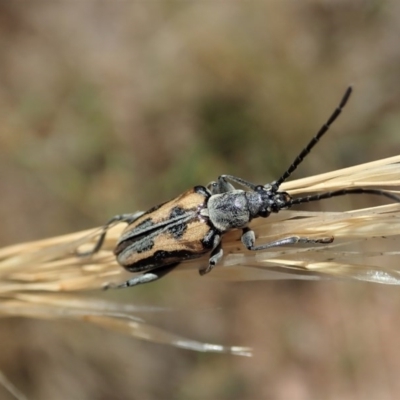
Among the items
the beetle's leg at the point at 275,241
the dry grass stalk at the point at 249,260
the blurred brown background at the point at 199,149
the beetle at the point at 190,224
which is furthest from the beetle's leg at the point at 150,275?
the blurred brown background at the point at 199,149

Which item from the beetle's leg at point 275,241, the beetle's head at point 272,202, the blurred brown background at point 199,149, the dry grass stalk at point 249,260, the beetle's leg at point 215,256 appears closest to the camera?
the dry grass stalk at point 249,260

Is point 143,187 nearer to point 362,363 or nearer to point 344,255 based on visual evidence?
point 362,363

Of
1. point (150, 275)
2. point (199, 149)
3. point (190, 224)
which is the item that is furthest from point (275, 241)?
point (199, 149)

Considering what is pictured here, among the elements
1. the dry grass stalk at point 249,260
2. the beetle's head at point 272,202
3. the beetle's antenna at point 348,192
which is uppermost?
the beetle's head at point 272,202

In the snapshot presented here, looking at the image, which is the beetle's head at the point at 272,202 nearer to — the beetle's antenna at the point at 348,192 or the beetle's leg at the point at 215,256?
the beetle's antenna at the point at 348,192

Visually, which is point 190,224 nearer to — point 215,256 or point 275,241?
point 215,256

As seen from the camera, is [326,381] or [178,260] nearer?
[178,260]

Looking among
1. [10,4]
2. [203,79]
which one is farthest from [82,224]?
[10,4]

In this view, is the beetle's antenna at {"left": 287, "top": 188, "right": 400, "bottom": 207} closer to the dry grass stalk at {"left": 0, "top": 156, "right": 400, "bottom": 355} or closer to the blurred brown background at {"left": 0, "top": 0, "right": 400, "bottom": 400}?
the dry grass stalk at {"left": 0, "top": 156, "right": 400, "bottom": 355}
